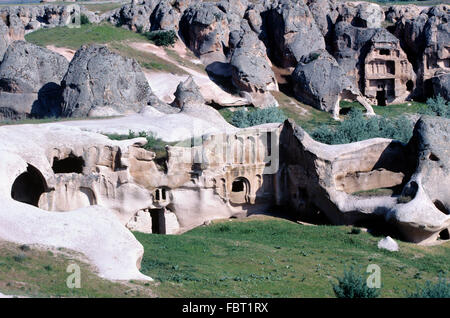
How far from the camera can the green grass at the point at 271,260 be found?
68.5 ft

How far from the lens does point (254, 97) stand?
55750mm

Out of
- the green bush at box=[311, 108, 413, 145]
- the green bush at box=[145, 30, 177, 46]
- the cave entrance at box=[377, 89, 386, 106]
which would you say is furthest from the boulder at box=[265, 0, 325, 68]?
the green bush at box=[311, 108, 413, 145]

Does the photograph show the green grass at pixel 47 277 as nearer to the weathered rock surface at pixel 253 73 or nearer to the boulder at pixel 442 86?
the weathered rock surface at pixel 253 73

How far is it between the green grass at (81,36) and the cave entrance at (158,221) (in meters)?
28.7

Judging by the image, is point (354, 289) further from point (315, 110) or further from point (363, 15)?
point (363, 15)

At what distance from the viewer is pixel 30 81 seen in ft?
157

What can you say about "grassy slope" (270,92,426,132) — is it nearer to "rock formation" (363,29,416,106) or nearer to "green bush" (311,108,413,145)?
"rock formation" (363,29,416,106)

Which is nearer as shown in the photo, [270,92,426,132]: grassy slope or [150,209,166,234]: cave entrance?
[150,209,166,234]: cave entrance

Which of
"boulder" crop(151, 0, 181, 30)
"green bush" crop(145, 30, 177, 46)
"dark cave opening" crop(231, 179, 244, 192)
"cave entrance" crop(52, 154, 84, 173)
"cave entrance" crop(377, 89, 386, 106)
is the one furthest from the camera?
"boulder" crop(151, 0, 181, 30)

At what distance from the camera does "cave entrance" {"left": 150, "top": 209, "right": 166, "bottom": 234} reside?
1190 inches

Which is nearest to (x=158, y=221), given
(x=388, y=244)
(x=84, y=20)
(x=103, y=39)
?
(x=388, y=244)

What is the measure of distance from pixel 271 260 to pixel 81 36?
39.0 m

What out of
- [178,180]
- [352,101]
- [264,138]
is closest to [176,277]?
[178,180]

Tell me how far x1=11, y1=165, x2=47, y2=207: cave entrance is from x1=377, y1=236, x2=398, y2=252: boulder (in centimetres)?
1194
